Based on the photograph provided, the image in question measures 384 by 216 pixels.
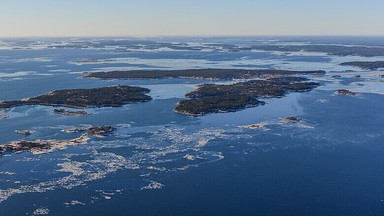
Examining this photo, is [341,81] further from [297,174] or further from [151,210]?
[151,210]

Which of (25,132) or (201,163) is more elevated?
(25,132)

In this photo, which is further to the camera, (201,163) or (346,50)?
(346,50)

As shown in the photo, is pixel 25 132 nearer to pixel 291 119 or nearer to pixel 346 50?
pixel 291 119

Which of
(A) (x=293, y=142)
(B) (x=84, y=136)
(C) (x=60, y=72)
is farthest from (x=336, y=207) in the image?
(C) (x=60, y=72)

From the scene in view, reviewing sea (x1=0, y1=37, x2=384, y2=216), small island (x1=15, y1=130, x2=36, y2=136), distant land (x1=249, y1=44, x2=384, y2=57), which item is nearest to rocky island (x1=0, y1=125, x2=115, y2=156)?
sea (x1=0, y1=37, x2=384, y2=216)

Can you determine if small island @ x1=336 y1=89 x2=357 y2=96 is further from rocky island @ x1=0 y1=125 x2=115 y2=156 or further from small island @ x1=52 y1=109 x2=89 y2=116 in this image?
rocky island @ x1=0 y1=125 x2=115 y2=156

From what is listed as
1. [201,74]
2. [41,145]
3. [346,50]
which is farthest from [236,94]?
[346,50]

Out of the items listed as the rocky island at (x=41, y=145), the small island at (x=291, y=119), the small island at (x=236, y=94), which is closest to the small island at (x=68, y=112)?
the rocky island at (x=41, y=145)
